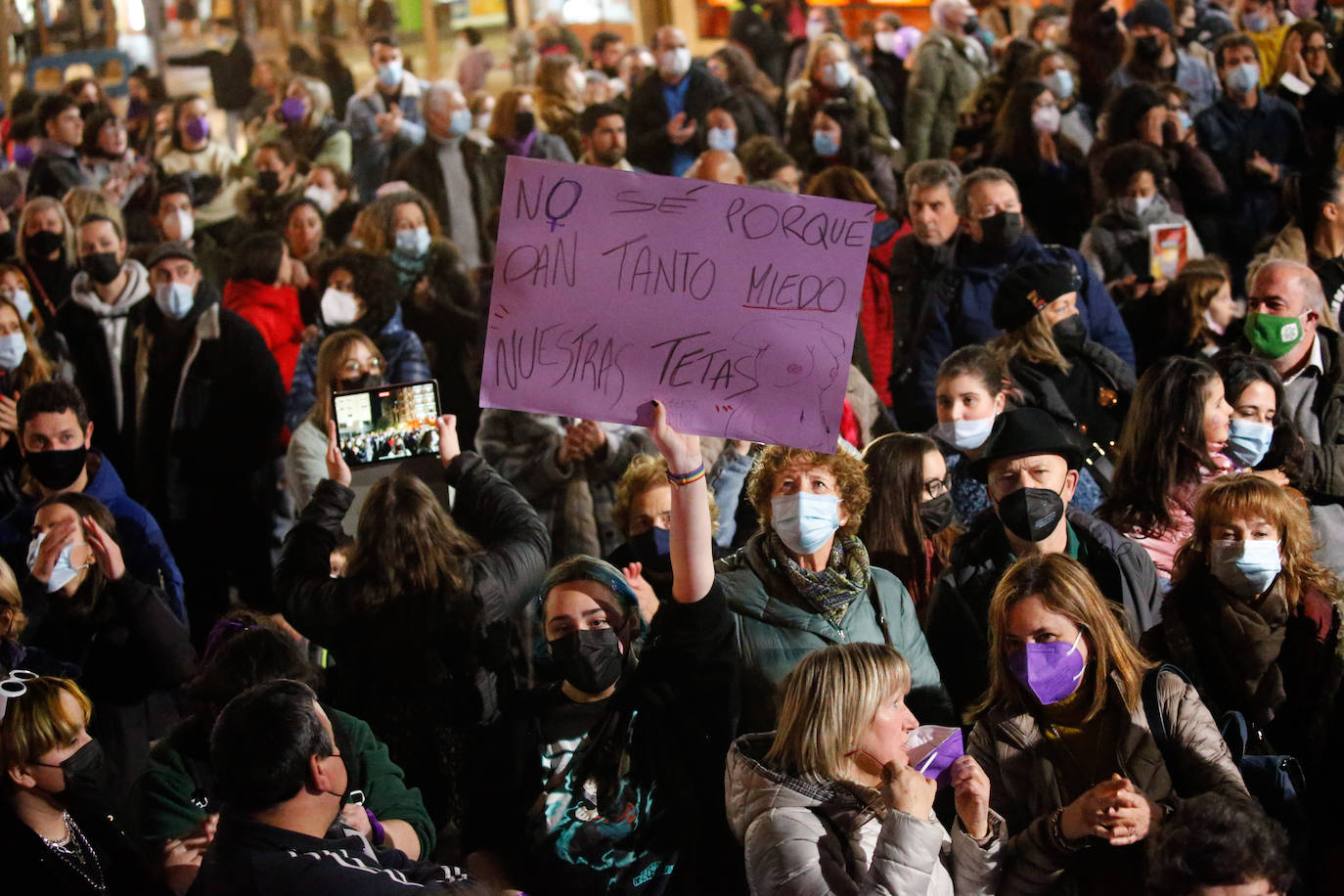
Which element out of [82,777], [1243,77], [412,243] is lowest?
[82,777]

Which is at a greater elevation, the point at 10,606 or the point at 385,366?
the point at 385,366

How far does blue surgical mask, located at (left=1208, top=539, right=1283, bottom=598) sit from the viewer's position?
386cm

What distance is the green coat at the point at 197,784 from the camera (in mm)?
3631

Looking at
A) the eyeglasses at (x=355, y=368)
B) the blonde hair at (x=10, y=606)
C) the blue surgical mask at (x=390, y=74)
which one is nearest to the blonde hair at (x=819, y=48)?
the blue surgical mask at (x=390, y=74)

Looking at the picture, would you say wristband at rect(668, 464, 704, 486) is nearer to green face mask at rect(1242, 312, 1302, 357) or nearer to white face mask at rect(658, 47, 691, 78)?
green face mask at rect(1242, 312, 1302, 357)

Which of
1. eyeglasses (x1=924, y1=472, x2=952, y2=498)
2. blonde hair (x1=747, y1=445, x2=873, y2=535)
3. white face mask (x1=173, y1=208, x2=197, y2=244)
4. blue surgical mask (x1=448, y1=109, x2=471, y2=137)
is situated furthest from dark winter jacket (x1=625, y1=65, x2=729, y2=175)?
blonde hair (x1=747, y1=445, x2=873, y2=535)

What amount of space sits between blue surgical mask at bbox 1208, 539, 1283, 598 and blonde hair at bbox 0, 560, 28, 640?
3.39m

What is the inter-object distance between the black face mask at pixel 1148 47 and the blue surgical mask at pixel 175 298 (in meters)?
6.80

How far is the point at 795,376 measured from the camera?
136 inches

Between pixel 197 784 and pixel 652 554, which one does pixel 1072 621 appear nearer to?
pixel 652 554

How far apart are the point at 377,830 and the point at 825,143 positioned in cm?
678

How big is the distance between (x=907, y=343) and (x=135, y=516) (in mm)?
3437

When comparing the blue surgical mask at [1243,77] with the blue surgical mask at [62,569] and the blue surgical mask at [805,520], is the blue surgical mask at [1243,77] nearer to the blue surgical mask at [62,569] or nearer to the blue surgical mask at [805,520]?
the blue surgical mask at [805,520]

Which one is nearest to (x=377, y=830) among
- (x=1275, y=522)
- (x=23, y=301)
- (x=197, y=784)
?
(x=197, y=784)
